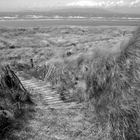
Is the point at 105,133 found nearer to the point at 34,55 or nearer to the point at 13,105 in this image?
the point at 13,105

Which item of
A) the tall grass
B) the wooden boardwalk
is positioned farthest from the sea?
the tall grass

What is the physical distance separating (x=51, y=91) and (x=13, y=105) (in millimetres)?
1903

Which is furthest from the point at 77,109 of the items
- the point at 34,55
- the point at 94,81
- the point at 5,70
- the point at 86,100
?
the point at 34,55

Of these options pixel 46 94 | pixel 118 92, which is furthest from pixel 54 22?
pixel 118 92

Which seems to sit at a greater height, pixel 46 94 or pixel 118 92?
pixel 118 92

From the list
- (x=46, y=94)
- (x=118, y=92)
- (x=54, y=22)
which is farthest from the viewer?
(x=54, y=22)

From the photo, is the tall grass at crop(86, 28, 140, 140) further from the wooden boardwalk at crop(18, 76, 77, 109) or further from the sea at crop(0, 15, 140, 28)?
the sea at crop(0, 15, 140, 28)

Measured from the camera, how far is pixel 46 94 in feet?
19.2

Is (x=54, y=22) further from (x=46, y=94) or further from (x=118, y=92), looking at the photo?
(x=118, y=92)

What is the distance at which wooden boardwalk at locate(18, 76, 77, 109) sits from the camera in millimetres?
5111

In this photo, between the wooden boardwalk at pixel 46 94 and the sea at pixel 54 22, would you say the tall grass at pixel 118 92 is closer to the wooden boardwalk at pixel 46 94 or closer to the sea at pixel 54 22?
the wooden boardwalk at pixel 46 94

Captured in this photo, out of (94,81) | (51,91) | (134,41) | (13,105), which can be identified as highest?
(134,41)

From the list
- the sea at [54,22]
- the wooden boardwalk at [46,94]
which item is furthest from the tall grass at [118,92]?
the sea at [54,22]

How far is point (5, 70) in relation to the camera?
496 centimetres
